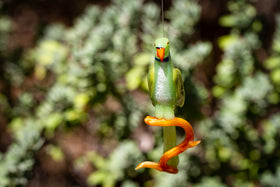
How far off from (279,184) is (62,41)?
1172 millimetres

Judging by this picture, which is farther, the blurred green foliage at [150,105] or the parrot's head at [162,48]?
the blurred green foliage at [150,105]

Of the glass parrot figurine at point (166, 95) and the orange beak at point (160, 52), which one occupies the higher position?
the orange beak at point (160, 52)

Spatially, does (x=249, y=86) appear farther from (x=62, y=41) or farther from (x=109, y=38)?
(x=62, y=41)

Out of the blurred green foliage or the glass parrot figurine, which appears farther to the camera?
the blurred green foliage

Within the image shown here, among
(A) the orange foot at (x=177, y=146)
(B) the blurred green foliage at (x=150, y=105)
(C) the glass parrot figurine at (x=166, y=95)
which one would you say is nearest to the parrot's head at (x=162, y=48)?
(C) the glass parrot figurine at (x=166, y=95)

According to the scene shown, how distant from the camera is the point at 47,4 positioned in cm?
181

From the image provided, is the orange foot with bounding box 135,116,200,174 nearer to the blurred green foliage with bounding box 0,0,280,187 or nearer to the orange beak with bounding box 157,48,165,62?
the orange beak with bounding box 157,48,165,62

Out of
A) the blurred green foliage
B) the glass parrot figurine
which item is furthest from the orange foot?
the blurred green foliage

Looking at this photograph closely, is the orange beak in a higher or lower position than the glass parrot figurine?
higher

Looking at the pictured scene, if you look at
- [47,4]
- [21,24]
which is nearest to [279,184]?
[47,4]

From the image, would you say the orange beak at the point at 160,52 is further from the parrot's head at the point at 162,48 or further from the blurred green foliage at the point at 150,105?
the blurred green foliage at the point at 150,105

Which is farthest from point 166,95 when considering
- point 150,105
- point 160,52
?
point 150,105

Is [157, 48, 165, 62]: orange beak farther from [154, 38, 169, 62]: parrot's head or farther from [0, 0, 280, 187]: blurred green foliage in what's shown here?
[0, 0, 280, 187]: blurred green foliage

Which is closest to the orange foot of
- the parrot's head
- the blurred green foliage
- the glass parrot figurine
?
the glass parrot figurine
